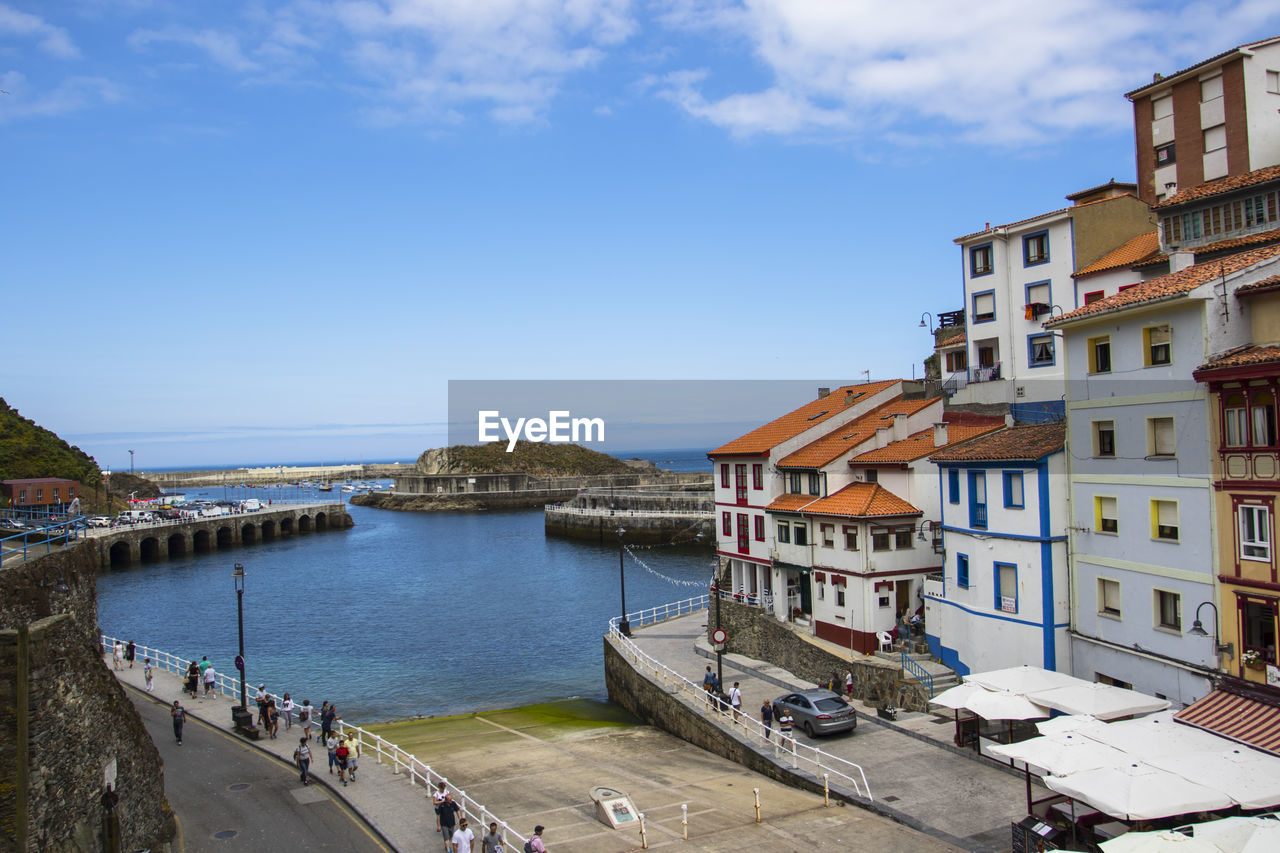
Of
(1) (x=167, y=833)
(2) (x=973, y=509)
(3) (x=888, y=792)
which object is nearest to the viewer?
(1) (x=167, y=833)

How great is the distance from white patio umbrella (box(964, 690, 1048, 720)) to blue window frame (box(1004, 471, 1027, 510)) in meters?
7.20

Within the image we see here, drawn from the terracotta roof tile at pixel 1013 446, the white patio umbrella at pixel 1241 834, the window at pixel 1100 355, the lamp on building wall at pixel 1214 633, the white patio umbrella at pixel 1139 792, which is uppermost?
the window at pixel 1100 355

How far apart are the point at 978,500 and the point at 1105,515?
177 inches

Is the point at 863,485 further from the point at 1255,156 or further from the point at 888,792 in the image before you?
the point at 1255,156

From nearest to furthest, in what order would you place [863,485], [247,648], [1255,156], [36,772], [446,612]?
1. [36,772]
2. [1255,156]
3. [863,485]
4. [247,648]
5. [446,612]

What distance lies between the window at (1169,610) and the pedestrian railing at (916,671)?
7594 mm

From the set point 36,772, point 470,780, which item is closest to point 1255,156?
point 470,780

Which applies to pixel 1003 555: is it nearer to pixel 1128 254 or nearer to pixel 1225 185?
pixel 1225 185

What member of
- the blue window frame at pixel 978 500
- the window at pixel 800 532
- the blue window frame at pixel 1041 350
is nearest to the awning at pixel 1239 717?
the blue window frame at pixel 978 500

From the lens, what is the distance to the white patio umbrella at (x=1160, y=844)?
12.4m

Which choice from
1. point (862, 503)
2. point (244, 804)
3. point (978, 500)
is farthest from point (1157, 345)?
point (244, 804)

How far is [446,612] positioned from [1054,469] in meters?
50.0

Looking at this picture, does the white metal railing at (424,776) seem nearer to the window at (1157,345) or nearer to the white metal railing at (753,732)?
the white metal railing at (753,732)

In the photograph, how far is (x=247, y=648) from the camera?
177ft
